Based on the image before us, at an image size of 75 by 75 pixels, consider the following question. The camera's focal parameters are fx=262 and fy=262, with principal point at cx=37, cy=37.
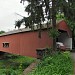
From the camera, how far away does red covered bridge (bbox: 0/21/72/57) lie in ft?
82.8

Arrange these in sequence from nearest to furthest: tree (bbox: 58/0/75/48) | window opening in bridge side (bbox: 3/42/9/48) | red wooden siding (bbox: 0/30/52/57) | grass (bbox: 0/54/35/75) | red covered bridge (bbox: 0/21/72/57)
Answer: grass (bbox: 0/54/35/75) → tree (bbox: 58/0/75/48) → red wooden siding (bbox: 0/30/52/57) → red covered bridge (bbox: 0/21/72/57) → window opening in bridge side (bbox: 3/42/9/48)

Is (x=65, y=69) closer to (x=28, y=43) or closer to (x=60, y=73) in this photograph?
(x=60, y=73)

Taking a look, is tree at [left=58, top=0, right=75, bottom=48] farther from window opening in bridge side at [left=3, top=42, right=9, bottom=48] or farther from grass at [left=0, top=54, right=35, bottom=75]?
window opening in bridge side at [left=3, top=42, right=9, bottom=48]

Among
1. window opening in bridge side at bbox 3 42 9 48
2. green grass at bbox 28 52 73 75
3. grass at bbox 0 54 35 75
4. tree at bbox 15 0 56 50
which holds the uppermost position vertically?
tree at bbox 15 0 56 50

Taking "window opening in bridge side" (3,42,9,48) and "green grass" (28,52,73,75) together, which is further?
"window opening in bridge side" (3,42,9,48)

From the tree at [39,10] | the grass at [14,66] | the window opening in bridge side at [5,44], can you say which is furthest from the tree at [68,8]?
the window opening in bridge side at [5,44]

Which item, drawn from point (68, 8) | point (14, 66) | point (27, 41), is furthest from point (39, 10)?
point (14, 66)

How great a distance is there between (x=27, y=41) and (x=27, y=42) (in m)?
0.11

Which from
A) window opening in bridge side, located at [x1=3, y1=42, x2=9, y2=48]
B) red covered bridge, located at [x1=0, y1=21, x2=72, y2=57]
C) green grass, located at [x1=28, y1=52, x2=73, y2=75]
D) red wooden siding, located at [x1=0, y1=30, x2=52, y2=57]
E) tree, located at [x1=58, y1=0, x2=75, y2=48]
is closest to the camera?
green grass, located at [x1=28, y1=52, x2=73, y2=75]

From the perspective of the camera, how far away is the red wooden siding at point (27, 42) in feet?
82.3

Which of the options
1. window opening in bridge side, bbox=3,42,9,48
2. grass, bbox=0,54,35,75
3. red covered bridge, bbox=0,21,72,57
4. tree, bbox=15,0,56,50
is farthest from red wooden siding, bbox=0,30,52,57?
tree, bbox=15,0,56,50

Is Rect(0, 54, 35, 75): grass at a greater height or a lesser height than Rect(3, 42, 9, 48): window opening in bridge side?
lesser

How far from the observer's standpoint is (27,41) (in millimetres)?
26984

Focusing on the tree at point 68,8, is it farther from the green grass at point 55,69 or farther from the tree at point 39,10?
the green grass at point 55,69
